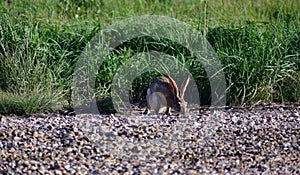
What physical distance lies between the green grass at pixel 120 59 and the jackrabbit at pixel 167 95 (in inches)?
26.6

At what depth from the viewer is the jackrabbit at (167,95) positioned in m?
5.62

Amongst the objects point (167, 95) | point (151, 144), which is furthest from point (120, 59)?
point (151, 144)

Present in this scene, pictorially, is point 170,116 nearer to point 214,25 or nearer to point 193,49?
Answer: point 193,49

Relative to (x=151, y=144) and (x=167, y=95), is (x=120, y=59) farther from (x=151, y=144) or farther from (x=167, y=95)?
(x=151, y=144)

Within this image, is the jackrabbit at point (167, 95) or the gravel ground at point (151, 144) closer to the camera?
the gravel ground at point (151, 144)

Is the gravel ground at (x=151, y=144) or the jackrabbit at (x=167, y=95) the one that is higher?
the jackrabbit at (x=167, y=95)

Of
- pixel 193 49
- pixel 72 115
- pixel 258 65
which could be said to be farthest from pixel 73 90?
pixel 258 65

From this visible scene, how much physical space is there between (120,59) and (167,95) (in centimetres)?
118

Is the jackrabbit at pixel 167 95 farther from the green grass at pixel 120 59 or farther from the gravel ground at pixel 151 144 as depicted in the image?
the green grass at pixel 120 59

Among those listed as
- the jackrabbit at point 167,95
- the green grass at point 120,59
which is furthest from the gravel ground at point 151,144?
the green grass at point 120,59

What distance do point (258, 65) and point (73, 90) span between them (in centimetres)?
191

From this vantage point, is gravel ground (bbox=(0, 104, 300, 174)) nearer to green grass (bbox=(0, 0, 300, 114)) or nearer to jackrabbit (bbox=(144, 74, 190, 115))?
jackrabbit (bbox=(144, 74, 190, 115))

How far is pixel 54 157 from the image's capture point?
4.50 meters

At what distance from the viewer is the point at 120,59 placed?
665 cm
